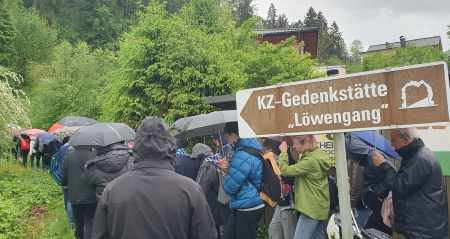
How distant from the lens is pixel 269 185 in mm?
4438

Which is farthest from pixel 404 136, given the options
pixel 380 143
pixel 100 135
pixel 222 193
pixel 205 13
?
pixel 205 13

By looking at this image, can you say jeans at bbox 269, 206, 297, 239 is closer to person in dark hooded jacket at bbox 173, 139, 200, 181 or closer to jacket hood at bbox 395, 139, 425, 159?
person in dark hooded jacket at bbox 173, 139, 200, 181

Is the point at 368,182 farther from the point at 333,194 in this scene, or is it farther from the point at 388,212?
the point at 388,212

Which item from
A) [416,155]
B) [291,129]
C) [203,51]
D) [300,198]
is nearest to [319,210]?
[300,198]

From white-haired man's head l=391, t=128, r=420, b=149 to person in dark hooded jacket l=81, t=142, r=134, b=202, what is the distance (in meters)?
3.39

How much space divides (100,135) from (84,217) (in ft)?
4.49

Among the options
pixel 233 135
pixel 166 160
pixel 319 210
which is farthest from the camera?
pixel 233 135

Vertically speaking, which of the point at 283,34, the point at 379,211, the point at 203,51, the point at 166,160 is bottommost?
the point at 379,211

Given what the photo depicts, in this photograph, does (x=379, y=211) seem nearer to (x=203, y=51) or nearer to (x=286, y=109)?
(x=286, y=109)

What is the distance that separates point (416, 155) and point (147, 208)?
2701mm

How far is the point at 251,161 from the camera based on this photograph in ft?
13.9

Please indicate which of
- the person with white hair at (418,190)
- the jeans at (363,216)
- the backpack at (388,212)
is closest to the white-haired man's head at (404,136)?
the person with white hair at (418,190)

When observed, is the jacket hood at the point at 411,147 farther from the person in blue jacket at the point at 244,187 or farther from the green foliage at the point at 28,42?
the green foliage at the point at 28,42

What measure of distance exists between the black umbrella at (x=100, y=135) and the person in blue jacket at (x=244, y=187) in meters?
1.81
